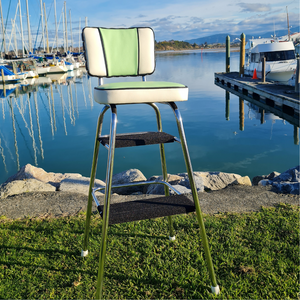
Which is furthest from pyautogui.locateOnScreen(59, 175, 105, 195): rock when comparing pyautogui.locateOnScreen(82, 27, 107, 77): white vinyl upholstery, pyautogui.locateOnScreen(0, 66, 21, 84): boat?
pyautogui.locateOnScreen(0, 66, 21, 84): boat

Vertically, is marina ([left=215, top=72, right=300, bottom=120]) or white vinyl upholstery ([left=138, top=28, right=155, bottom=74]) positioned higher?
white vinyl upholstery ([left=138, top=28, right=155, bottom=74])

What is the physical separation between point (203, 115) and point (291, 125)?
175 inches

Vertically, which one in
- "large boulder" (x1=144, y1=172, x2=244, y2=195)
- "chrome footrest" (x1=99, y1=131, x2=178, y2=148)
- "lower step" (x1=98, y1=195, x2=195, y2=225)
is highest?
"chrome footrest" (x1=99, y1=131, x2=178, y2=148)

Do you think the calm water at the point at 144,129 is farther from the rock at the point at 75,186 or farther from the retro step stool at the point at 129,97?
the retro step stool at the point at 129,97

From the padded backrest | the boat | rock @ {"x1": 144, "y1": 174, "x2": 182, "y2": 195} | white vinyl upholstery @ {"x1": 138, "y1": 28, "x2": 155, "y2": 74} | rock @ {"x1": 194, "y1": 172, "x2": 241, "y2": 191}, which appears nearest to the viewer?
the padded backrest

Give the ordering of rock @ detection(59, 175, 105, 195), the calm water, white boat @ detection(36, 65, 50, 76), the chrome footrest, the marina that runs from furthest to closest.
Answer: white boat @ detection(36, 65, 50, 76)
the marina
the calm water
rock @ detection(59, 175, 105, 195)
the chrome footrest

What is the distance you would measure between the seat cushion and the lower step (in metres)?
0.75

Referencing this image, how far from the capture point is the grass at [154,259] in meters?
2.51

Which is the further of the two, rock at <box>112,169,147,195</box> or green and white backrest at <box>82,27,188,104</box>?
rock at <box>112,169,147,195</box>

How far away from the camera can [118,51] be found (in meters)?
2.60

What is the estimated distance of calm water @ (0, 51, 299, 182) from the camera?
30.9 feet

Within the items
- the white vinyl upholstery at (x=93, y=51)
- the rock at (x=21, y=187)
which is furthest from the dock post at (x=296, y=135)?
the white vinyl upholstery at (x=93, y=51)

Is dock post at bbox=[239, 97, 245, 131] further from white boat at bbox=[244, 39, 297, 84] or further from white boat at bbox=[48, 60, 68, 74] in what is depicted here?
white boat at bbox=[48, 60, 68, 74]

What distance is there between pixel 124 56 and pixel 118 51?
6 cm
